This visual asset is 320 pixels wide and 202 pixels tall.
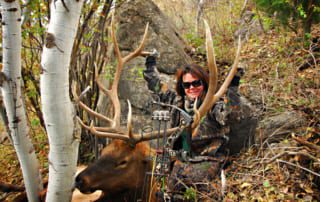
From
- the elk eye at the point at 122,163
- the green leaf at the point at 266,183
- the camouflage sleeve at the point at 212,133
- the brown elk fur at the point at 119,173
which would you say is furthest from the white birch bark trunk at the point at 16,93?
the green leaf at the point at 266,183

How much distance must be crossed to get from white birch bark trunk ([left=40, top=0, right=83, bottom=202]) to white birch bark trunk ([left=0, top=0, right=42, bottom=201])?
0.39 metres

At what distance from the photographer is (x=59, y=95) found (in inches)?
79.6

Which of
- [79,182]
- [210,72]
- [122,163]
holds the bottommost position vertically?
[79,182]

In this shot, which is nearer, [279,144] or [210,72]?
[210,72]

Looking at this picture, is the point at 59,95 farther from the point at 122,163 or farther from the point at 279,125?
the point at 279,125

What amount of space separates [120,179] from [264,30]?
5123mm

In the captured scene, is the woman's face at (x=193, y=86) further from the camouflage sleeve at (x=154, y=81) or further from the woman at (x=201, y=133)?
the camouflage sleeve at (x=154, y=81)

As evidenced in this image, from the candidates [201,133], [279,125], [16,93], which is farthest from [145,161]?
[279,125]

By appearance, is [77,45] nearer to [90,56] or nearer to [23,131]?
[90,56]

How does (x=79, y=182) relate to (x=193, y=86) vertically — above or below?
below

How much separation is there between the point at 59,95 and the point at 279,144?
2.18 m

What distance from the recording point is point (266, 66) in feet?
16.8

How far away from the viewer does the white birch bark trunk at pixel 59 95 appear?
6.28ft

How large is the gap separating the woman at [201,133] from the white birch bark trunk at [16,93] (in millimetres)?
1329
